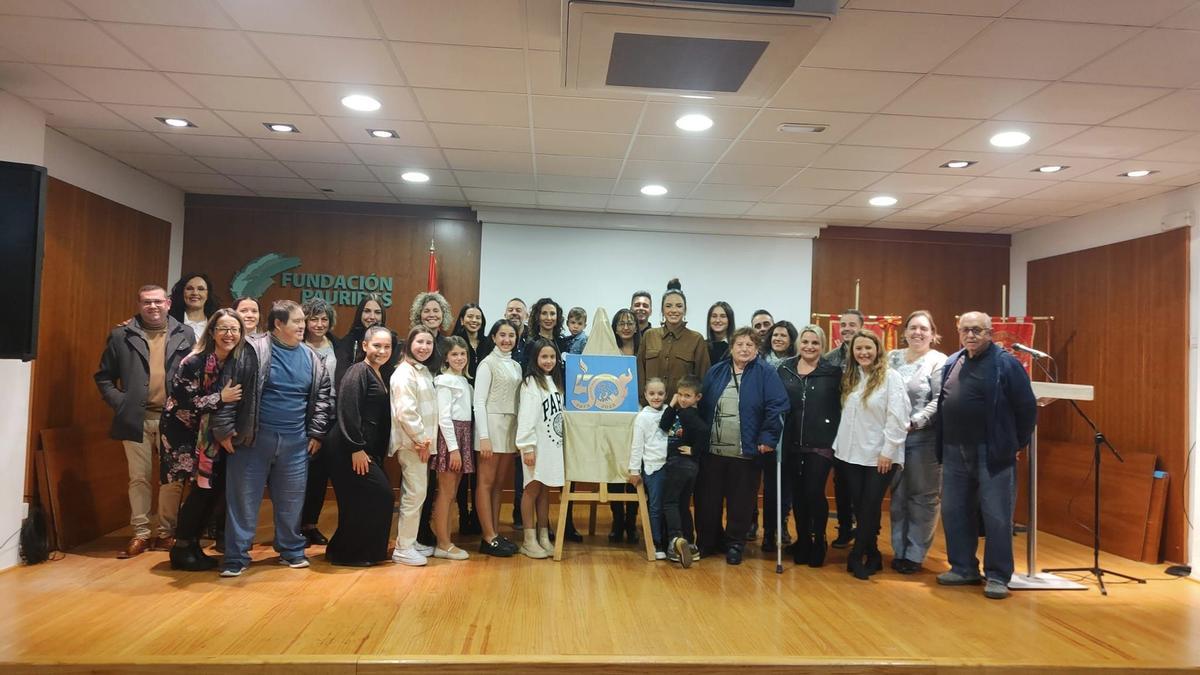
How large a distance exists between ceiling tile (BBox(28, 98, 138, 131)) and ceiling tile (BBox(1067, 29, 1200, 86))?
18.1 feet

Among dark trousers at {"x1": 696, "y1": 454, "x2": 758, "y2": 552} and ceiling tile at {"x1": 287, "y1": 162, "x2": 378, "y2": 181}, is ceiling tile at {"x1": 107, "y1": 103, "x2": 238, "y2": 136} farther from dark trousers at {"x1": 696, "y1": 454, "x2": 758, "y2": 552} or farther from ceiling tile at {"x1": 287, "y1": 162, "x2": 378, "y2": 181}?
dark trousers at {"x1": 696, "y1": 454, "x2": 758, "y2": 552}

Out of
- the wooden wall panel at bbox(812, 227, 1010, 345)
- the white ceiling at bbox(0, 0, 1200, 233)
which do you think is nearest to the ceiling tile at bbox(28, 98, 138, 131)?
the white ceiling at bbox(0, 0, 1200, 233)

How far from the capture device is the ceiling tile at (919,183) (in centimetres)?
584

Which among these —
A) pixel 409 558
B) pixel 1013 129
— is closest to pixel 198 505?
pixel 409 558

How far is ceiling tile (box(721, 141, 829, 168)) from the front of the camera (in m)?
5.16

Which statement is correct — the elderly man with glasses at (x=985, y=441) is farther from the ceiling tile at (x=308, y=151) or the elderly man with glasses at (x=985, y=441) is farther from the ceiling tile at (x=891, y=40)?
the ceiling tile at (x=308, y=151)

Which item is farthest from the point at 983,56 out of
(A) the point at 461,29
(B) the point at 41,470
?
(B) the point at 41,470

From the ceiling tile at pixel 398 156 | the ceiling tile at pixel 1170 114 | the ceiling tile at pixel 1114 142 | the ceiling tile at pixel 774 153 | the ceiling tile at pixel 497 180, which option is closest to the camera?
the ceiling tile at pixel 1170 114

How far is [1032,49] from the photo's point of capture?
11.5 feet

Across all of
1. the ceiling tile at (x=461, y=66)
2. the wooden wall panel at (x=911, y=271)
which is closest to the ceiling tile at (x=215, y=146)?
the ceiling tile at (x=461, y=66)

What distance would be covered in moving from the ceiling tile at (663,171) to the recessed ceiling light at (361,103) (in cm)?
193

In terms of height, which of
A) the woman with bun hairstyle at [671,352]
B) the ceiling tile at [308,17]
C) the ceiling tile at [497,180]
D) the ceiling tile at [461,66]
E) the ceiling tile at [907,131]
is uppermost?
the ceiling tile at [907,131]

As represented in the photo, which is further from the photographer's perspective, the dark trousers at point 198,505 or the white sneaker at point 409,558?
the white sneaker at point 409,558

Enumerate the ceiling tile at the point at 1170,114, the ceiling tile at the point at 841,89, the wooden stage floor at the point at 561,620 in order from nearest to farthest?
the wooden stage floor at the point at 561,620
the ceiling tile at the point at 841,89
the ceiling tile at the point at 1170,114
